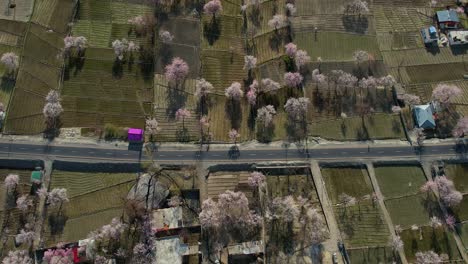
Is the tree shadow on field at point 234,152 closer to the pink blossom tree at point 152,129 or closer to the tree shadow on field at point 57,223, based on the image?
the pink blossom tree at point 152,129

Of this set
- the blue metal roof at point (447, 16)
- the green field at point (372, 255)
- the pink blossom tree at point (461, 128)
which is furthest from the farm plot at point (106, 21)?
the pink blossom tree at point (461, 128)

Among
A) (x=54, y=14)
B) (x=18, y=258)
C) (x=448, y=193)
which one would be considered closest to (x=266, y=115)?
(x=448, y=193)

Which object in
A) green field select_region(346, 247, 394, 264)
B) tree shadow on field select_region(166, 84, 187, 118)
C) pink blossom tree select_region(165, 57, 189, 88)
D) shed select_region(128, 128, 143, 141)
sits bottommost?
green field select_region(346, 247, 394, 264)

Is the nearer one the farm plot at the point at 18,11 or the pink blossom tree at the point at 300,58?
the pink blossom tree at the point at 300,58

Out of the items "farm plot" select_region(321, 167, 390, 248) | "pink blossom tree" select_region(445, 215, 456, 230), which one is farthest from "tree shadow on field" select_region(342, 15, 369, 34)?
"pink blossom tree" select_region(445, 215, 456, 230)

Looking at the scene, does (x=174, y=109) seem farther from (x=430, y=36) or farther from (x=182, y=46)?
(x=430, y=36)

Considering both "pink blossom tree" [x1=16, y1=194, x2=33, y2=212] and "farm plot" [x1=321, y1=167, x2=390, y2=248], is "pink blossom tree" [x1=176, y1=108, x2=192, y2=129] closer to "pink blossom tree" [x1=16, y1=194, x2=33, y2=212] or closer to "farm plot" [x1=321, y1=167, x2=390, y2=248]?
"farm plot" [x1=321, y1=167, x2=390, y2=248]

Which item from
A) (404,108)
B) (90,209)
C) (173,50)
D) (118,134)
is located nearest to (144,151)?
(118,134)
